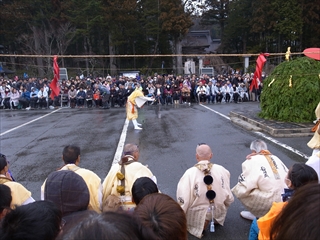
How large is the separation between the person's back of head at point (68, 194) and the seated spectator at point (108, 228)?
5.76ft

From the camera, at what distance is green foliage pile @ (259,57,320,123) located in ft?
37.0

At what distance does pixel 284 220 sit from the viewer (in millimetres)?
1289

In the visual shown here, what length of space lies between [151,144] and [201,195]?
5605 mm

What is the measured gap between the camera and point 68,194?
3.00 metres

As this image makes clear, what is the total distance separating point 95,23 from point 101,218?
3193cm

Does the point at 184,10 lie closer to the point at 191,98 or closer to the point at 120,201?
the point at 191,98

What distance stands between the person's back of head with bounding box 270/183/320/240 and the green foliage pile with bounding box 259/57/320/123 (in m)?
10.9

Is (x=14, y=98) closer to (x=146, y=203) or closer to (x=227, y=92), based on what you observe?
(x=227, y=92)

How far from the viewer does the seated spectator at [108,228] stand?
4.01 ft

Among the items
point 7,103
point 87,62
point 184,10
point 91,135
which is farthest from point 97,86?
point 184,10

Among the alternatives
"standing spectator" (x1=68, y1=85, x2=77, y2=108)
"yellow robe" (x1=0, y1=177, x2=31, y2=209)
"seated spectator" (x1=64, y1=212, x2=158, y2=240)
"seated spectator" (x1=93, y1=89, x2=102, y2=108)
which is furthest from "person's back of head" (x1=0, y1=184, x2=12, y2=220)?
"standing spectator" (x1=68, y1=85, x2=77, y2=108)

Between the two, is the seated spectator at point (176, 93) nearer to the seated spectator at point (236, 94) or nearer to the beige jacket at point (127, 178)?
the seated spectator at point (236, 94)

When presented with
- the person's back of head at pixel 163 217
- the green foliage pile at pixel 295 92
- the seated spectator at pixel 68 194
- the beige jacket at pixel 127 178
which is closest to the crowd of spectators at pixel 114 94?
the green foliage pile at pixel 295 92

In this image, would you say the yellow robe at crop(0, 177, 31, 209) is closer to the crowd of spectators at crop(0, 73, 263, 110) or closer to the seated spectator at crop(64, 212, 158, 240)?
the seated spectator at crop(64, 212, 158, 240)
